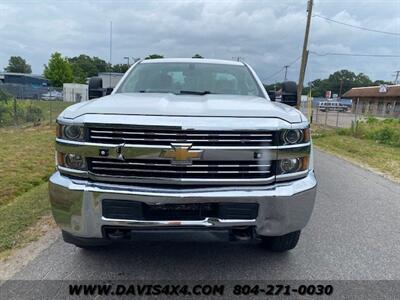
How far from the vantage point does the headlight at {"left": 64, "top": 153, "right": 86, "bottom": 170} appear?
2668 mm

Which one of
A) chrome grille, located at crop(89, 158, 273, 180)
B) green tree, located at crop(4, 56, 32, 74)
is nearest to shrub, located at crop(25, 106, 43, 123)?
chrome grille, located at crop(89, 158, 273, 180)

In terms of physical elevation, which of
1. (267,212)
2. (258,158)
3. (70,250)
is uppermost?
(258,158)

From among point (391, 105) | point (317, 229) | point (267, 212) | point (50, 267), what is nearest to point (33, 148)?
point (50, 267)

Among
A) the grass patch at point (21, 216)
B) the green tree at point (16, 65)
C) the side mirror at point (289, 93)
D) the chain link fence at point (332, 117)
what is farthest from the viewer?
the green tree at point (16, 65)

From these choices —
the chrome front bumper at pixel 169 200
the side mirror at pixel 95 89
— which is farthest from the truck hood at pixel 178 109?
the side mirror at pixel 95 89

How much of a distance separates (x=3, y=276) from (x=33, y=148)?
728cm

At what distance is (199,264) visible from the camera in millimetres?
3277

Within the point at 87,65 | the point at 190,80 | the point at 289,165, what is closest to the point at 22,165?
the point at 190,80

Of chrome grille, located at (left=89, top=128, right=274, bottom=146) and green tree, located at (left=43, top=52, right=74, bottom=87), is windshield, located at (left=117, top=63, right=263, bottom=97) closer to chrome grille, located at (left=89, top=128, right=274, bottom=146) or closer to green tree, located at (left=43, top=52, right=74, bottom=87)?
chrome grille, located at (left=89, top=128, right=274, bottom=146)

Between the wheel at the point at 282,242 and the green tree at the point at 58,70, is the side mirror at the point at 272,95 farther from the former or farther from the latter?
the green tree at the point at 58,70

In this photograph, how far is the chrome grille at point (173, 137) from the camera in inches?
101

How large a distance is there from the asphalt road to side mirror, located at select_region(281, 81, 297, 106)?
5.02ft

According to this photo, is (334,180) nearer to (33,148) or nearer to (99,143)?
(99,143)

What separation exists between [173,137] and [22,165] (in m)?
5.87
